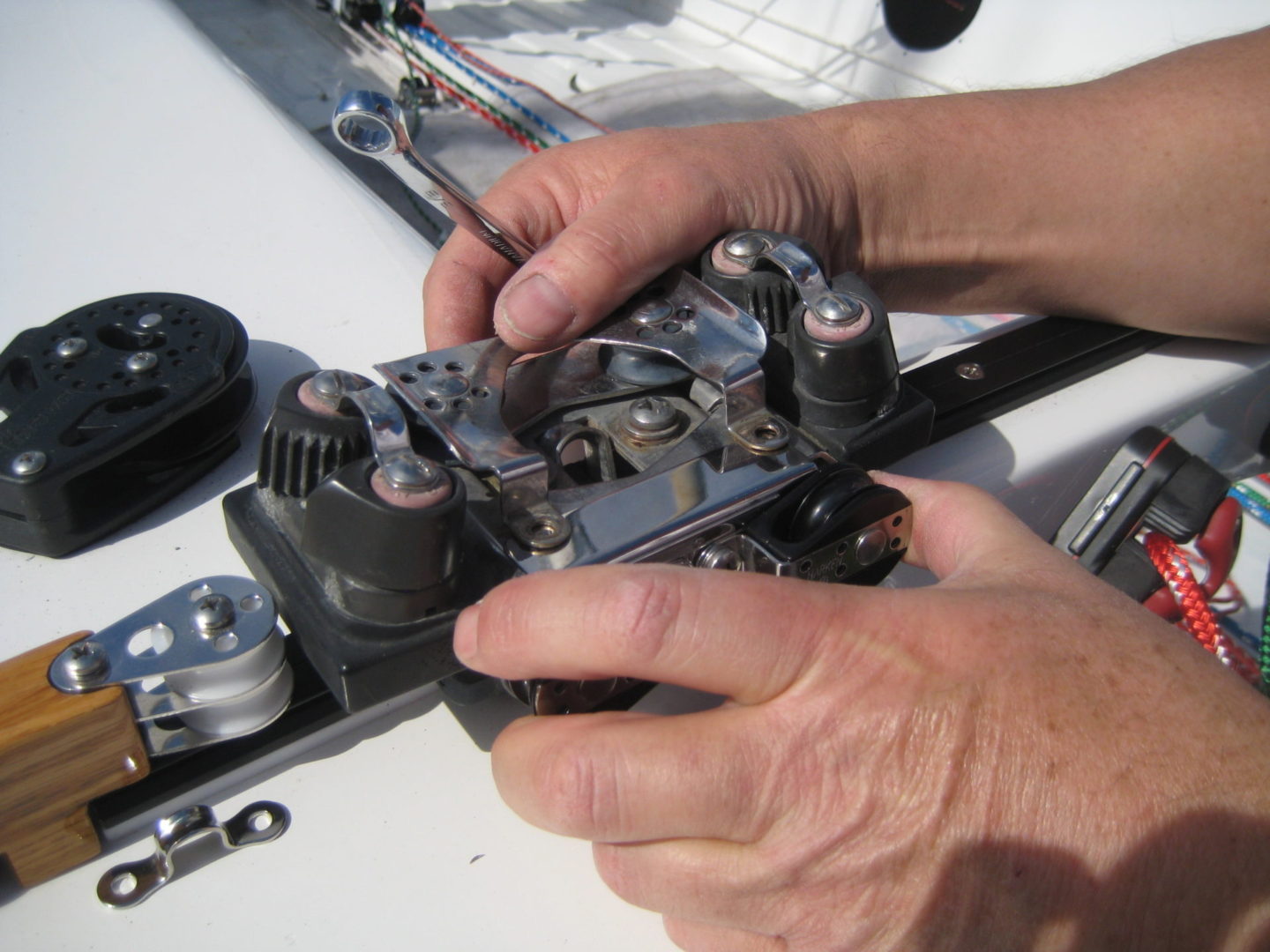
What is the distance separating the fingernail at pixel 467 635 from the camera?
66 cm

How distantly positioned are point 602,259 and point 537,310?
3.1 inches

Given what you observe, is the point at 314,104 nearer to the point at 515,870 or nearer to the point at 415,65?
the point at 415,65

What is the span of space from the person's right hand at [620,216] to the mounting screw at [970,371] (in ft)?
0.74

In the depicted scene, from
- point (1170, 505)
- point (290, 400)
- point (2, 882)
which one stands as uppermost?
point (290, 400)

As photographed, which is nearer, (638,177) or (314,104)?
(638,177)

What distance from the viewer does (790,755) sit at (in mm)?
657

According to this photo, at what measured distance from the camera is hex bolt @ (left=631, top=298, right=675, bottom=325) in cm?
91

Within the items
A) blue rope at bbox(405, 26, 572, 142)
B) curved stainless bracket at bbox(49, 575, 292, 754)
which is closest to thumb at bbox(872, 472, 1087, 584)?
curved stainless bracket at bbox(49, 575, 292, 754)

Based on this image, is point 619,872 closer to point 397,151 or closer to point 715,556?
point 715,556

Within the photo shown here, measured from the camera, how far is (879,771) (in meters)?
0.67

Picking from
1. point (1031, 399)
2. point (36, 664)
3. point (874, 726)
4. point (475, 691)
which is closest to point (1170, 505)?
point (1031, 399)

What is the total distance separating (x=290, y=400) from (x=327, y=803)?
302mm

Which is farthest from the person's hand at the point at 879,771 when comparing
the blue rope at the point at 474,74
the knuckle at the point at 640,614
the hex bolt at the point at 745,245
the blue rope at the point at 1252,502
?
the blue rope at the point at 474,74

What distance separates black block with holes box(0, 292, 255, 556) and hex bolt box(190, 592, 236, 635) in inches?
10.5
